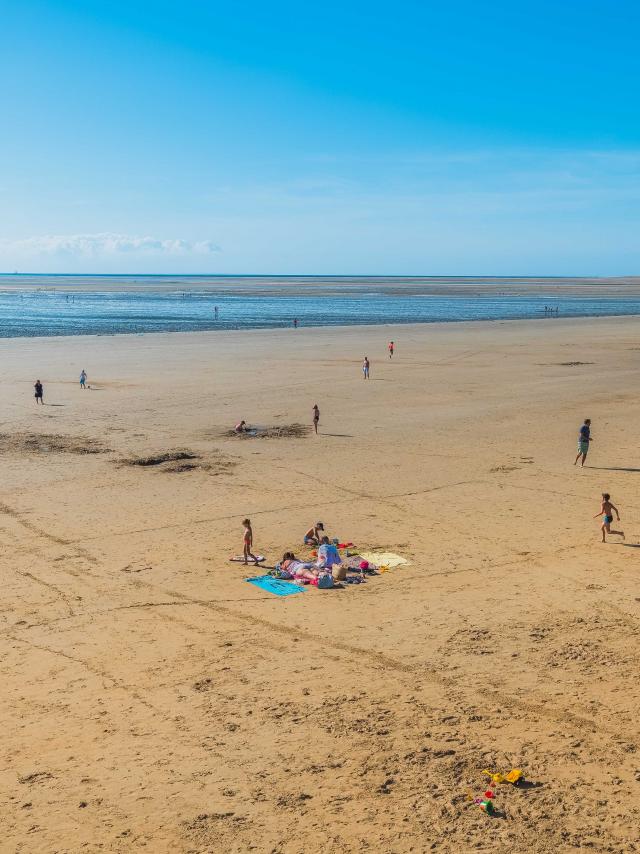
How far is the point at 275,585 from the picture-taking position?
15828mm

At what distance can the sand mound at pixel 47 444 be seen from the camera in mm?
26906

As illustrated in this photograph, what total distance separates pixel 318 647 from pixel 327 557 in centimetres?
324

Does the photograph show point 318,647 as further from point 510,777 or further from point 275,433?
point 275,433

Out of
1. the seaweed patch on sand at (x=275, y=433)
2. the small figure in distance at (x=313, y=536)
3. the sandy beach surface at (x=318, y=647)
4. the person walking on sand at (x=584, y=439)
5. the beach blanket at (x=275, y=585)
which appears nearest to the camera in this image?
the sandy beach surface at (x=318, y=647)

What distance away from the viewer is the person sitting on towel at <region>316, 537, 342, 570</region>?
1611cm

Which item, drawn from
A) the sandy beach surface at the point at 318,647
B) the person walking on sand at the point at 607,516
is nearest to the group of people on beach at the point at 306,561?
the sandy beach surface at the point at 318,647

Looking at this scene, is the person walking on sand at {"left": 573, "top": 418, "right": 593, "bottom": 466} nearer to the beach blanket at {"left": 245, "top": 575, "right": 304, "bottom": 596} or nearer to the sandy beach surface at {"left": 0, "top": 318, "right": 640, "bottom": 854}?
the sandy beach surface at {"left": 0, "top": 318, "right": 640, "bottom": 854}

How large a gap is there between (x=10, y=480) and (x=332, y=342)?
139ft

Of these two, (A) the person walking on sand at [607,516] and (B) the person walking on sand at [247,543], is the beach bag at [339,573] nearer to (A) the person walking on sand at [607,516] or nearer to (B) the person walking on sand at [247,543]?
(B) the person walking on sand at [247,543]

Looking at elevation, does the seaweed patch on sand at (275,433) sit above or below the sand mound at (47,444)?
above

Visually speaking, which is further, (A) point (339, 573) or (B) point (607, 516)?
(B) point (607, 516)

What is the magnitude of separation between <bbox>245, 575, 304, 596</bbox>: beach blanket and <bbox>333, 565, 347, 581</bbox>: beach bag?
0.74m

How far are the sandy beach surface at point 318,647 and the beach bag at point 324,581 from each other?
686 millimetres

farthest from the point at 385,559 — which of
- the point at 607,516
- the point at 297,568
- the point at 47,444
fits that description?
the point at 47,444
